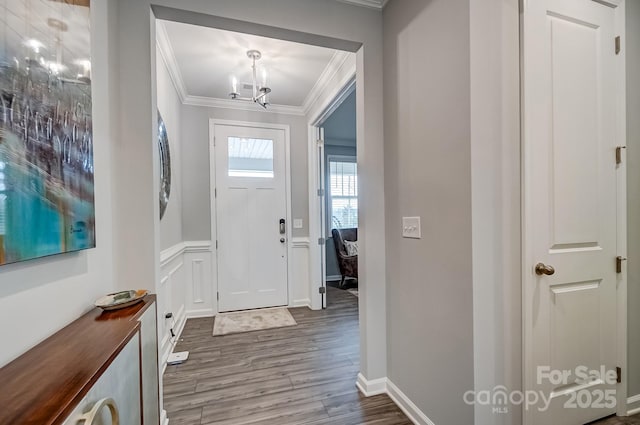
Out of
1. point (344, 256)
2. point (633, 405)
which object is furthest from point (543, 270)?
point (344, 256)

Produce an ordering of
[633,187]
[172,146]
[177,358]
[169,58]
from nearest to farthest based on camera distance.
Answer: [633,187]
[177,358]
[169,58]
[172,146]

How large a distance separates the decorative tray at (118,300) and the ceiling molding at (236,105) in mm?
2779

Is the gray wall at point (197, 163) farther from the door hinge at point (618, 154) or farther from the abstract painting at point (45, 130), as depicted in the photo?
the door hinge at point (618, 154)

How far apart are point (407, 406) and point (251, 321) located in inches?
78.2

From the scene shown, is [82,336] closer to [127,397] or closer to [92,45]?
[127,397]

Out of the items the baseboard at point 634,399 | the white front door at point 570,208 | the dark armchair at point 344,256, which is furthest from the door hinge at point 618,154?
the dark armchair at point 344,256

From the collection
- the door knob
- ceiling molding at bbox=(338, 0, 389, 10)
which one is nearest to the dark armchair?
the door knob

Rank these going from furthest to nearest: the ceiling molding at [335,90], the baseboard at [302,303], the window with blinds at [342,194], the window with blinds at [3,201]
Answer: the window with blinds at [342,194] → the baseboard at [302,303] → the ceiling molding at [335,90] → the window with blinds at [3,201]

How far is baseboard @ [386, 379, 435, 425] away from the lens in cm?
152

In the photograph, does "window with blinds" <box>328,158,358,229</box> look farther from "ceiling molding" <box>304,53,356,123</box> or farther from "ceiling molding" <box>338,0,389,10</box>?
"ceiling molding" <box>338,0,389,10</box>

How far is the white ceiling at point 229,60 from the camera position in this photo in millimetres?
2201

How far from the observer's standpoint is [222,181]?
3.44 metres

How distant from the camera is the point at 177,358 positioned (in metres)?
2.29

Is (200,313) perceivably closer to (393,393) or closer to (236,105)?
(393,393)
